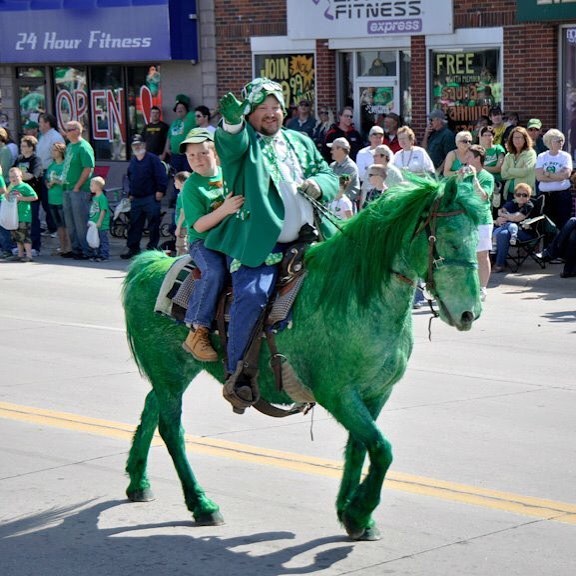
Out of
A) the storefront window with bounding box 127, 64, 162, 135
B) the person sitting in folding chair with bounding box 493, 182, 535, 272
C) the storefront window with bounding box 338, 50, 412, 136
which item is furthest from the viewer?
the storefront window with bounding box 127, 64, 162, 135

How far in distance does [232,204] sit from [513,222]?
11884 mm

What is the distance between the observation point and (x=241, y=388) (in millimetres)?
7246

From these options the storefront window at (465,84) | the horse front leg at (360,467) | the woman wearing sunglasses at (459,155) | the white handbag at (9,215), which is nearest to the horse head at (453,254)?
the horse front leg at (360,467)

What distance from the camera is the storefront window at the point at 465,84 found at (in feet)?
76.8

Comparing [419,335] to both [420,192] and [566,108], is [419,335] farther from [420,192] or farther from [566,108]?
[566,108]

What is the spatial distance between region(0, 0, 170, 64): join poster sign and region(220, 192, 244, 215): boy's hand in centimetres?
2063

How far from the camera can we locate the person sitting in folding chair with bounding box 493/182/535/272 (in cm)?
1850

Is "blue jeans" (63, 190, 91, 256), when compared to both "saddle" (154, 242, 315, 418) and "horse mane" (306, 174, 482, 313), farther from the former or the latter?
"horse mane" (306, 174, 482, 313)

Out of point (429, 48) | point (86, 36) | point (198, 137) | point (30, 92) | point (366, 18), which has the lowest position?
point (198, 137)

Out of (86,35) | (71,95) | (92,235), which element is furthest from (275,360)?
(71,95)

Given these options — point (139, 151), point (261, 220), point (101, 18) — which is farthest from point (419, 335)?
point (101, 18)

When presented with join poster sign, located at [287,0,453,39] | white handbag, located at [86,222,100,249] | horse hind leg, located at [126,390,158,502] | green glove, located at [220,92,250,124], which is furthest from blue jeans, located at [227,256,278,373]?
join poster sign, located at [287,0,453,39]

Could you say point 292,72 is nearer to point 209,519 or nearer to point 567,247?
point 567,247

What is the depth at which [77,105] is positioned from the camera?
100ft
